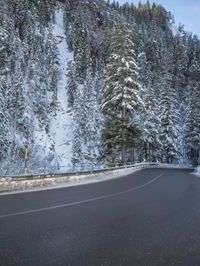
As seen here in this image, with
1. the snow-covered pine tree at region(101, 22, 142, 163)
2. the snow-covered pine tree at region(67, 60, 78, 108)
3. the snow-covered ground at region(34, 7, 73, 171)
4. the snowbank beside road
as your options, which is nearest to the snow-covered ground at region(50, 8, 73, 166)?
the snow-covered ground at region(34, 7, 73, 171)

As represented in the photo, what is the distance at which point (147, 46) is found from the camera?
364 ft

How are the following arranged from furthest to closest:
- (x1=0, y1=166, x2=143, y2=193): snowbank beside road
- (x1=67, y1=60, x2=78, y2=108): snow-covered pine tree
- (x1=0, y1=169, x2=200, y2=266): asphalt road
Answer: (x1=67, y1=60, x2=78, y2=108): snow-covered pine tree
(x1=0, y1=166, x2=143, y2=193): snowbank beside road
(x1=0, y1=169, x2=200, y2=266): asphalt road

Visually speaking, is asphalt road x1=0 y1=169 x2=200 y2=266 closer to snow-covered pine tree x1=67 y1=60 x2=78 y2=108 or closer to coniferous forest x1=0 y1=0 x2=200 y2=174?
coniferous forest x1=0 y1=0 x2=200 y2=174

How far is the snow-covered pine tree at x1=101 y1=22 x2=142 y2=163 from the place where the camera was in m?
33.3

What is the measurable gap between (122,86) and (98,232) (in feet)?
89.2

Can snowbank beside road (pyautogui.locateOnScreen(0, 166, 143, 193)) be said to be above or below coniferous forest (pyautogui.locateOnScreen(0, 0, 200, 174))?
below

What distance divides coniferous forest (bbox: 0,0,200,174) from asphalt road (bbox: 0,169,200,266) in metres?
7.96

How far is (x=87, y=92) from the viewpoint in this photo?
229ft

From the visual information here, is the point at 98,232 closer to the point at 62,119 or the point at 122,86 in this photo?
the point at 122,86

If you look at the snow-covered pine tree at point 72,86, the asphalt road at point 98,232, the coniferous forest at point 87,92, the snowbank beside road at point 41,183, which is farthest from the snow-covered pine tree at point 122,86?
the snow-covered pine tree at point 72,86

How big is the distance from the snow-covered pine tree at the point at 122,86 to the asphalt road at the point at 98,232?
71.9 feet

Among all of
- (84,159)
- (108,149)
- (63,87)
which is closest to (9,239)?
(108,149)

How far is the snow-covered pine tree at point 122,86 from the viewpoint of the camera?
33344 millimetres

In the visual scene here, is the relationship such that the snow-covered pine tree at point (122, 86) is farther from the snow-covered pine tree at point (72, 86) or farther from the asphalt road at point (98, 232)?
the snow-covered pine tree at point (72, 86)
